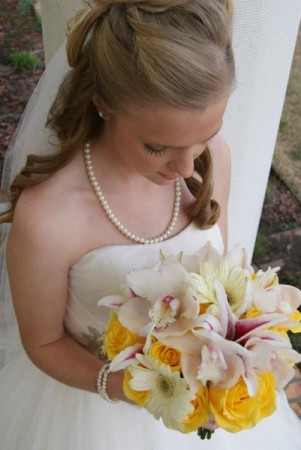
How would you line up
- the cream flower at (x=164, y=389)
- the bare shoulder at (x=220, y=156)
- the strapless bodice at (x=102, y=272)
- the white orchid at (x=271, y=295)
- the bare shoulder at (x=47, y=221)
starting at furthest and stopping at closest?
the bare shoulder at (x=220, y=156) → the strapless bodice at (x=102, y=272) → the bare shoulder at (x=47, y=221) → the white orchid at (x=271, y=295) → the cream flower at (x=164, y=389)

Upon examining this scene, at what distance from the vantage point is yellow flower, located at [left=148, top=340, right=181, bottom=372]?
3.94 feet

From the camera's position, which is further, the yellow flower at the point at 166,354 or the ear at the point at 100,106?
the ear at the point at 100,106

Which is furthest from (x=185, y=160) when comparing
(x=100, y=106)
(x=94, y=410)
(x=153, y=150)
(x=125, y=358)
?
(x=94, y=410)

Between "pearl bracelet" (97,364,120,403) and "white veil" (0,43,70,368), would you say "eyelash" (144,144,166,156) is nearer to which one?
"white veil" (0,43,70,368)

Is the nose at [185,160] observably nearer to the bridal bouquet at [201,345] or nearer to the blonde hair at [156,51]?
the blonde hair at [156,51]

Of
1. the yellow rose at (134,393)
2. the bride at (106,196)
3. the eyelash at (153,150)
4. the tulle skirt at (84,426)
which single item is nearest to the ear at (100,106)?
the bride at (106,196)

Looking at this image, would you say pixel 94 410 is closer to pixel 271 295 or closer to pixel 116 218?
pixel 116 218

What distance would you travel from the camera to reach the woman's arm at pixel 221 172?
181 centimetres

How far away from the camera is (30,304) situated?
5.12ft

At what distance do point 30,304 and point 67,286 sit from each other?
113 mm

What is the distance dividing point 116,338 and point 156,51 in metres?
0.59

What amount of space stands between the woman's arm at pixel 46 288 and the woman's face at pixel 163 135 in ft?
0.81

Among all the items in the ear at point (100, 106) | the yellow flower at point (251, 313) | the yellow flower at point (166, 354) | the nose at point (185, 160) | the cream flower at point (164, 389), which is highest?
the ear at point (100, 106)

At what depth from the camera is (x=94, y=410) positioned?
1846mm
